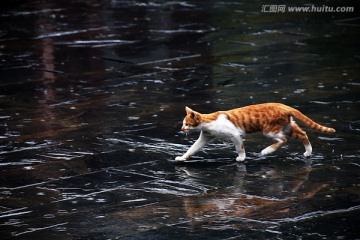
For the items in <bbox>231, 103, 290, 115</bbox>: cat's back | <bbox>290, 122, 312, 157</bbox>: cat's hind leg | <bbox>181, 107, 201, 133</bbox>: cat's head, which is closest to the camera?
<bbox>181, 107, 201, 133</bbox>: cat's head

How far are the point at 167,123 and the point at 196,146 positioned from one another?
6.44 feet

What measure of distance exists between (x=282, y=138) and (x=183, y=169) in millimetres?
1261

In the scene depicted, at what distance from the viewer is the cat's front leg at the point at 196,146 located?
991cm

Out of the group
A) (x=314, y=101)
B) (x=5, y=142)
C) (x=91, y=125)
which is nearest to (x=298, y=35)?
(x=314, y=101)

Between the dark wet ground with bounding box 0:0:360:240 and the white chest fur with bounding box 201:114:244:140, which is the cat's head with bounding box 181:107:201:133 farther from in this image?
the dark wet ground with bounding box 0:0:360:240

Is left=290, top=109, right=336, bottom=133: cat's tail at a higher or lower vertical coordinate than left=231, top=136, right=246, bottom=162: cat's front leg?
higher

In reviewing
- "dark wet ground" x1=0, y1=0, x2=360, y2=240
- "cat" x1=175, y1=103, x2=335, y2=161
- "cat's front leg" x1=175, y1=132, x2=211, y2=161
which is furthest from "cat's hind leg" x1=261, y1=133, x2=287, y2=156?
"cat's front leg" x1=175, y1=132, x2=211, y2=161

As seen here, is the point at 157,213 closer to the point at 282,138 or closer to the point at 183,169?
the point at 183,169

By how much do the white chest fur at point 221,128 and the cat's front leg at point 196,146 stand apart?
117 millimetres

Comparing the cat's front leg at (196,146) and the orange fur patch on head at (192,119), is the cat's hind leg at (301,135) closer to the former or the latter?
the cat's front leg at (196,146)

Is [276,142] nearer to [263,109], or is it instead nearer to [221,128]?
[263,109]

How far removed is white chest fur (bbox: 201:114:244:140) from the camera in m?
9.73

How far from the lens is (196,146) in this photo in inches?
393

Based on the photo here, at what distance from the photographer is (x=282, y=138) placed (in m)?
9.98
